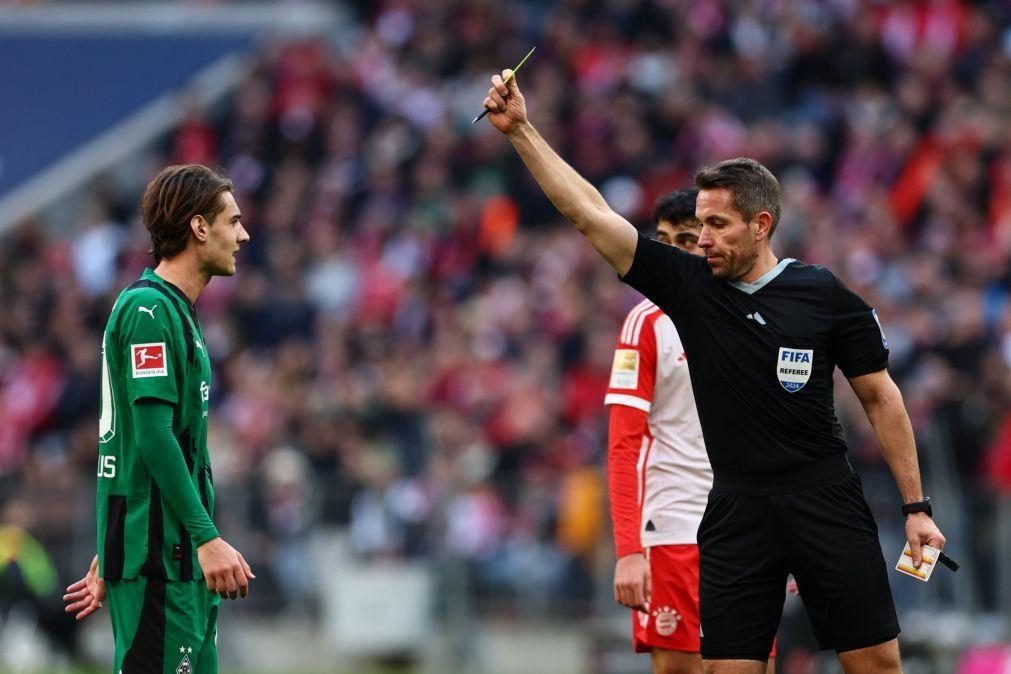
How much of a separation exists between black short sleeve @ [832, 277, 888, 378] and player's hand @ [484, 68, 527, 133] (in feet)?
4.46

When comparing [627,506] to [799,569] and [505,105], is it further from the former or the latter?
[505,105]

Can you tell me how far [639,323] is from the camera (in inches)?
304

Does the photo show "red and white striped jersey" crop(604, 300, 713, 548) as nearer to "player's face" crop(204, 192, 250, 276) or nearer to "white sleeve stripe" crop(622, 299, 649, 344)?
"white sleeve stripe" crop(622, 299, 649, 344)

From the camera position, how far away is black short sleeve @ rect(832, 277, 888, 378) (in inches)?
257

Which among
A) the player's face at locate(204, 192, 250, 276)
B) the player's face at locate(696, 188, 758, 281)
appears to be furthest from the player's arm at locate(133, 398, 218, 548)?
Result: the player's face at locate(696, 188, 758, 281)

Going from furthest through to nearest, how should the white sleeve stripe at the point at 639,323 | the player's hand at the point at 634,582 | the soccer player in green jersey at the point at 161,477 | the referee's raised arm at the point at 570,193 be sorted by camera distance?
the white sleeve stripe at the point at 639,323 → the player's hand at the point at 634,582 → the referee's raised arm at the point at 570,193 → the soccer player in green jersey at the point at 161,477

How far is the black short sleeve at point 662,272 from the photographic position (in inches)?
255

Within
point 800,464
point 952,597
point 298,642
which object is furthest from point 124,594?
point 298,642

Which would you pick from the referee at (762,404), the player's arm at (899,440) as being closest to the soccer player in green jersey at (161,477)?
the referee at (762,404)

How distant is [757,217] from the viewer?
6.50m

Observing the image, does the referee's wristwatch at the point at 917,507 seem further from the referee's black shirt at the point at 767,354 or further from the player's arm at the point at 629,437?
the player's arm at the point at 629,437

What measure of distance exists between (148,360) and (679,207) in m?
2.68

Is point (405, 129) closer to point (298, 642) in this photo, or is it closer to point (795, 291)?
point (298, 642)

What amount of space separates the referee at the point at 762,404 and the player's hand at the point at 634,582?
56cm
